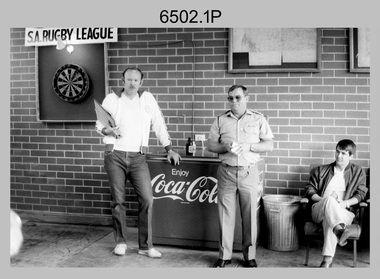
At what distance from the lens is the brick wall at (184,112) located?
5027 millimetres

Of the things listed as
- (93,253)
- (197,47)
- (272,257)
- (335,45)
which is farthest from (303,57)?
(93,253)

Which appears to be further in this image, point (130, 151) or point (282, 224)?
point (282, 224)

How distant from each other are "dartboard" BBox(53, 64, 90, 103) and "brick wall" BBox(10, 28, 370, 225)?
333 millimetres

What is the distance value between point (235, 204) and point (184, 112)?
1622 mm

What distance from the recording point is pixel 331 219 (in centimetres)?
405

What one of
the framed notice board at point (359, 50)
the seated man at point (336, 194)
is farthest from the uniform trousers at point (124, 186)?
the framed notice board at point (359, 50)

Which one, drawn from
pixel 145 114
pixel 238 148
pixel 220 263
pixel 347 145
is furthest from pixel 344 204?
pixel 145 114

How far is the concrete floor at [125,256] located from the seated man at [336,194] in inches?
16.3

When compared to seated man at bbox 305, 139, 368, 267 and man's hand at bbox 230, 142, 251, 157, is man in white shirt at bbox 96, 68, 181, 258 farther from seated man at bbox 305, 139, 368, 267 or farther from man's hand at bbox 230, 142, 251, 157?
seated man at bbox 305, 139, 368, 267

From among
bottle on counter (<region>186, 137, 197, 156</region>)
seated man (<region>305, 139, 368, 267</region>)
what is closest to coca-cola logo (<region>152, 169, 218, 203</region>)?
bottle on counter (<region>186, 137, 197, 156</region>)

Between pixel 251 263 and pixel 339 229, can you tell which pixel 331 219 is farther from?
pixel 251 263

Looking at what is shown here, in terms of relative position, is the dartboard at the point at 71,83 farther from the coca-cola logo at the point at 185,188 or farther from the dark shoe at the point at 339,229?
the dark shoe at the point at 339,229

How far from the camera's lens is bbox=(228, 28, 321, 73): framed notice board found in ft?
16.5

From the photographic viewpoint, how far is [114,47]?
18.5 ft
